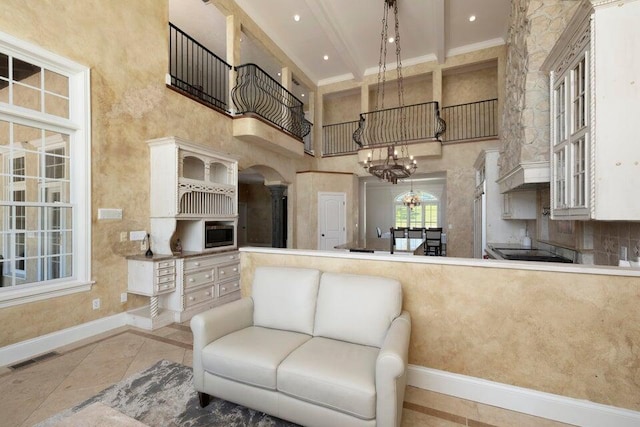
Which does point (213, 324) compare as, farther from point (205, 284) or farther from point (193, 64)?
point (193, 64)

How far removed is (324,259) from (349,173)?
589 cm

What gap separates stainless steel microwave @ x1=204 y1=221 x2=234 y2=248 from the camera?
172 inches

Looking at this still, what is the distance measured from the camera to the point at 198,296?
409 cm

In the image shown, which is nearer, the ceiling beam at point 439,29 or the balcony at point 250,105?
the balcony at point 250,105

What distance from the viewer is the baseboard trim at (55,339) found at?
8.92 ft

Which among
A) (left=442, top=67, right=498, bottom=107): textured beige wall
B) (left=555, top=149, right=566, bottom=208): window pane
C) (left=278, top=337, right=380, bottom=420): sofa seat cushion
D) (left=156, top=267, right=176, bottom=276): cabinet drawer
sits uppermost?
(left=442, top=67, right=498, bottom=107): textured beige wall

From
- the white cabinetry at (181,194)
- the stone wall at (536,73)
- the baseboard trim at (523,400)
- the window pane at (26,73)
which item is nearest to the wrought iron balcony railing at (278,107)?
the white cabinetry at (181,194)

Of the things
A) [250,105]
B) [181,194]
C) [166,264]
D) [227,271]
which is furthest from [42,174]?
[250,105]

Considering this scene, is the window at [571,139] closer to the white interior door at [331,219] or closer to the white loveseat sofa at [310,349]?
the white loveseat sofa at [310,349]

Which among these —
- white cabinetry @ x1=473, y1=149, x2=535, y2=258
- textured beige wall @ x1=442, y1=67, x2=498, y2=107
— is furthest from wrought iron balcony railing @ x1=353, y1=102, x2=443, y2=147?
white cabinetry @ x1=473, y1=149, x2=535, y2=258

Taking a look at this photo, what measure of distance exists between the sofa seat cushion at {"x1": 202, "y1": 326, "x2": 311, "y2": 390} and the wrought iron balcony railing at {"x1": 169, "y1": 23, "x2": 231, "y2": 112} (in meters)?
3.74

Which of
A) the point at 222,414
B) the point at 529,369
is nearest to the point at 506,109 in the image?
the point at 529,369

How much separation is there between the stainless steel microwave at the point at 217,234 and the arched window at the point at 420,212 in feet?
33.3

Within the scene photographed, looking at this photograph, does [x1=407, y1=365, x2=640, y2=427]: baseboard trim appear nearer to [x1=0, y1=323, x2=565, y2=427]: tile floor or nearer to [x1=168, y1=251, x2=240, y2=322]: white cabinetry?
[x1=0, y1=323, x2=565, y2=427]: tile floor
